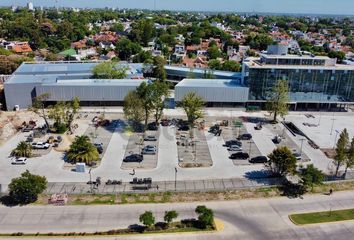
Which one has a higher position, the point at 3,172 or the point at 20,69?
the point at 20,69

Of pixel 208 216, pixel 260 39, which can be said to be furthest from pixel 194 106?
pixel 260 39

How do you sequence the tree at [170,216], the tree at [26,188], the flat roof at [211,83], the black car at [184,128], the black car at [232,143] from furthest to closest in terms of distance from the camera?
the flat roof at [211,83] → the black car at [184,128] → the black car at [232,143] → the tree at [26,188] → the tree at [170,216]

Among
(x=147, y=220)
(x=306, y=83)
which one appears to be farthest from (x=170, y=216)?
(x=306, y=83)

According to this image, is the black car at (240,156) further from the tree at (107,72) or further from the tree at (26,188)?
the tree at (107,72)

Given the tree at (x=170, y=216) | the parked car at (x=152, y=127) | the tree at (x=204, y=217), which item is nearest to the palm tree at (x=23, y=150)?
the parked car at (x=152, y=127)

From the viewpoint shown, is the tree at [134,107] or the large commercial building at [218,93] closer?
the tree at [134,107]

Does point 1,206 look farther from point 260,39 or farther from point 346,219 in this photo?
point 260,39
